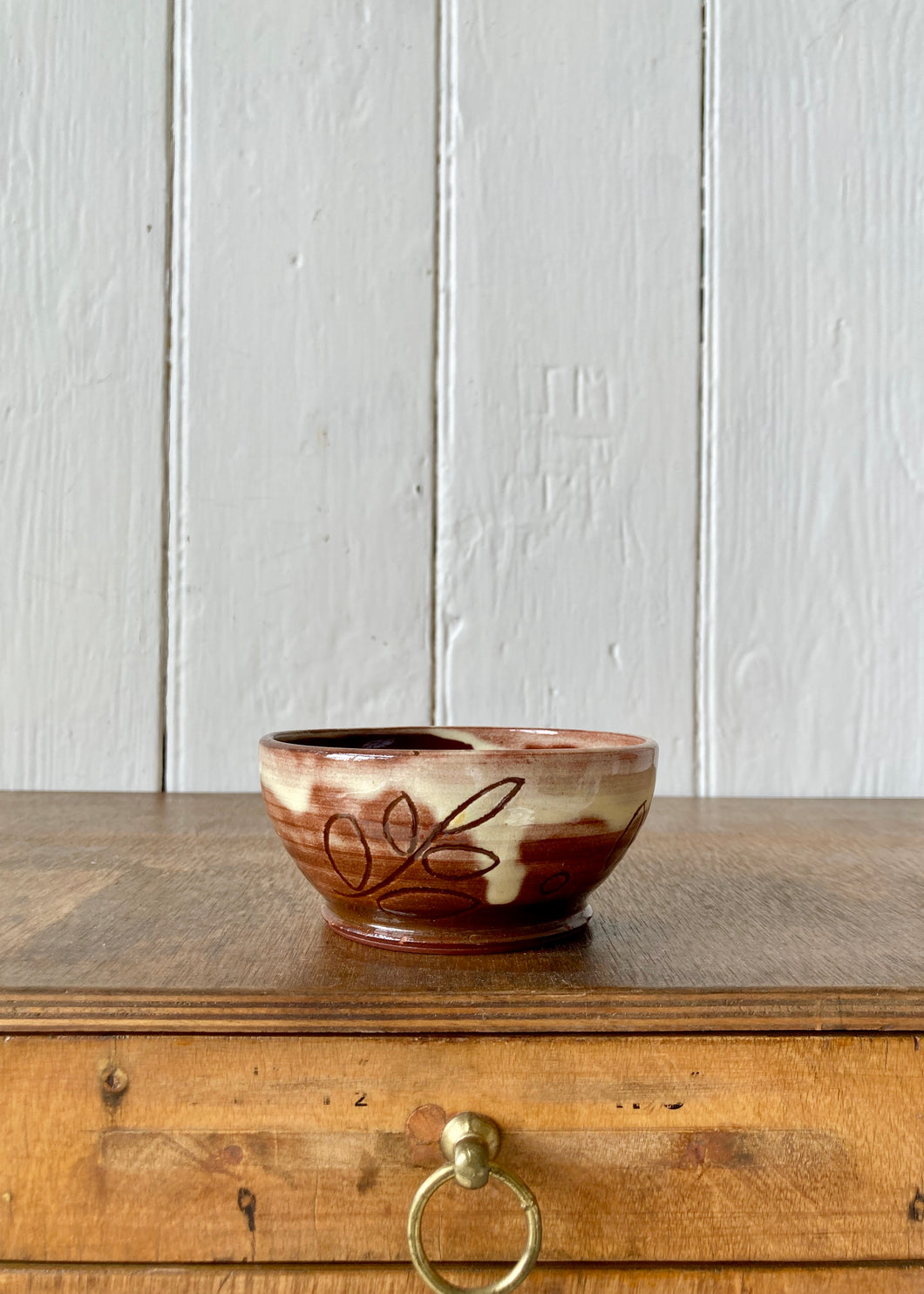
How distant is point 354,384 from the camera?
74 centimetres

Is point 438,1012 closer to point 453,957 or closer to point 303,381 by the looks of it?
point 453,957

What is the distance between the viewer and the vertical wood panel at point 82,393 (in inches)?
29.0

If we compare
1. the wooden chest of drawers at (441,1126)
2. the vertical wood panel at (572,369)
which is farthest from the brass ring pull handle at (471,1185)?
the vertical wood panel at (572,369)

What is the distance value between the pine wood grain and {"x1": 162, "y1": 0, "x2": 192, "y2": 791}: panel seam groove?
446 mm

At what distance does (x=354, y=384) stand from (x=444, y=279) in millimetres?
102

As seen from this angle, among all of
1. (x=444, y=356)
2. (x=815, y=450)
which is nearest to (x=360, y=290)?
(x=444, y=356)

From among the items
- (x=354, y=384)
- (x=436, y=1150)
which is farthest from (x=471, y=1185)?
(x=354, y=384)

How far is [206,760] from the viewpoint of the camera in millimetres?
738

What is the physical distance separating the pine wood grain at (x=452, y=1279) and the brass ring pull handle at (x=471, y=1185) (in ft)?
0.05

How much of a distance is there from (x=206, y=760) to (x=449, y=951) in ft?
1.39

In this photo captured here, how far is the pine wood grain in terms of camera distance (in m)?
0.31

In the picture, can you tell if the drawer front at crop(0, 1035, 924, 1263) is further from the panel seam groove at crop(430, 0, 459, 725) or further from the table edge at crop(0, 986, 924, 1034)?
the panel seam groove at crop(430, 0, 459, 725)

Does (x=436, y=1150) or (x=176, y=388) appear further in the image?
(x=176, y=388)

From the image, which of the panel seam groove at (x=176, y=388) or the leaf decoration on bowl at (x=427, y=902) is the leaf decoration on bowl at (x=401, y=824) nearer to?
the leaf decoration on bowl at (x=427, y=902)
